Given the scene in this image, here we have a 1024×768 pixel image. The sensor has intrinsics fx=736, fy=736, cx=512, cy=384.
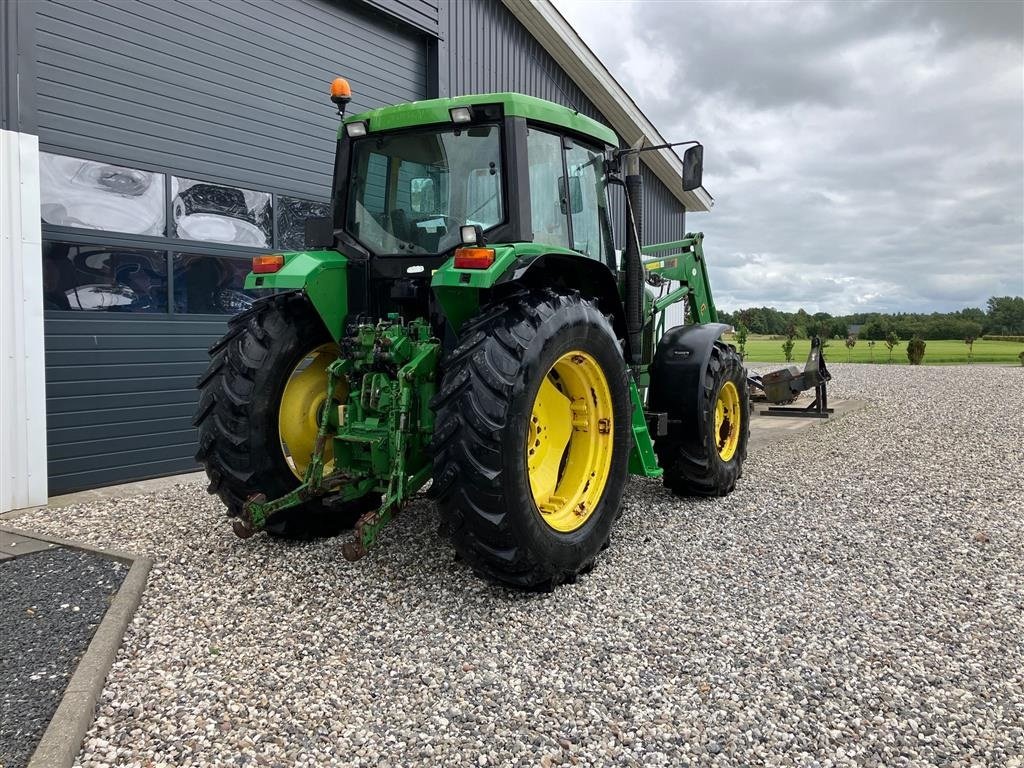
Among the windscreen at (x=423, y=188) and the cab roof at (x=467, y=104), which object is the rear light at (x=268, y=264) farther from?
the cab roof at (x=467, y=104)

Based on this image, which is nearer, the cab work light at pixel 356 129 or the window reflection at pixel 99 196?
the cab work light at pixel 356 129

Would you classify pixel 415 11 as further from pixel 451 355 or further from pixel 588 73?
pixel 451 355

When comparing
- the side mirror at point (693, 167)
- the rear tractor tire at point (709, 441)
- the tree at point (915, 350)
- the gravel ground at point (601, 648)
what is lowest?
the gravel ground at point (601, 648)

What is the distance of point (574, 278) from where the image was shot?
14.4 feet

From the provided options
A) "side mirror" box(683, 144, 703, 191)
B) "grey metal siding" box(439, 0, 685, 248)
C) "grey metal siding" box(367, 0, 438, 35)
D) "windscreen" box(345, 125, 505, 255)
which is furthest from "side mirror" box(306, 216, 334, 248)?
"grey metal siding" box(439, 0, 685, 248)

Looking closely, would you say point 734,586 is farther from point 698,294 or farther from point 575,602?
point 698,294

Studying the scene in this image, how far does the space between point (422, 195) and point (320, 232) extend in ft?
2.45

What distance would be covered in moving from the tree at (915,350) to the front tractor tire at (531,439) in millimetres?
23231

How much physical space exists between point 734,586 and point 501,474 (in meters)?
1.46

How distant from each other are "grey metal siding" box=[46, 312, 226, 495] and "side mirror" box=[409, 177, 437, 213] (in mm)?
3490

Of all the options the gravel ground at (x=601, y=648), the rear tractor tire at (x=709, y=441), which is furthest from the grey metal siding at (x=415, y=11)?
the gravel ground at (x=601, y=648)

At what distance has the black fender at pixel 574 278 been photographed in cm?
387

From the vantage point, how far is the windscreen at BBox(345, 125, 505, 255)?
398cm

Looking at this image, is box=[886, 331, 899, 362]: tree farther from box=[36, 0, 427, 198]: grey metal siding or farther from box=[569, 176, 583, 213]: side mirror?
A: box=[569, 176, 583, 213]: side mirror
